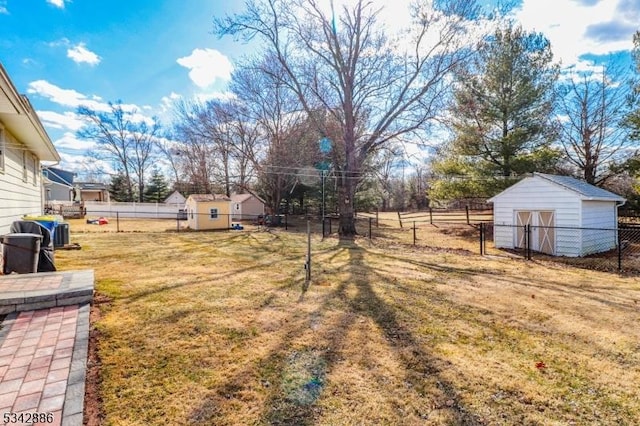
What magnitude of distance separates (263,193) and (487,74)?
15648 mm

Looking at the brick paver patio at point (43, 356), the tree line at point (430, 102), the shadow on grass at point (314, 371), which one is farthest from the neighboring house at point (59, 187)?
the shadow on grass at point (314, 371)

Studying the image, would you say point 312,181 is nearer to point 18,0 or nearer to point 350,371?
point 18,0

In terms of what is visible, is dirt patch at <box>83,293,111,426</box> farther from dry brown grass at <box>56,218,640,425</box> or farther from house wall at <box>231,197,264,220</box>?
house wall at <box>231,197,264,220</box>

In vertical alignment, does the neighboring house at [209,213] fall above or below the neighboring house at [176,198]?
below

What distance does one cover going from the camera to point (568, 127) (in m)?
16.5

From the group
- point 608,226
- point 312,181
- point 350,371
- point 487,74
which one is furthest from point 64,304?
point 312,181

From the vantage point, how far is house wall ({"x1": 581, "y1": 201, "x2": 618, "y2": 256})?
365 inches

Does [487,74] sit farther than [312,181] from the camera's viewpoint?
No

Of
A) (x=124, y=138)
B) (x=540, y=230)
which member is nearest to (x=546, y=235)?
(x=540, y=230)

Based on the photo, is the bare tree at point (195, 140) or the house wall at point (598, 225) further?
the bare tree at point (195, 140)

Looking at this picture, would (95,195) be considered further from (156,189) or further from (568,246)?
(568,246)

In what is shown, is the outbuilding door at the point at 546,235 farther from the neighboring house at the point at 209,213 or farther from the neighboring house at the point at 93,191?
the neighboring house at the point at 93,191

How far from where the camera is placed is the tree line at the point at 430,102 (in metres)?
12.5

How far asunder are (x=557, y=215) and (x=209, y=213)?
49.8ft
